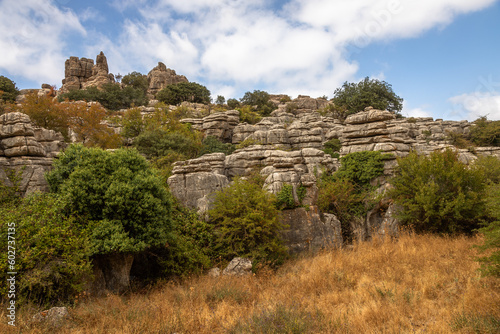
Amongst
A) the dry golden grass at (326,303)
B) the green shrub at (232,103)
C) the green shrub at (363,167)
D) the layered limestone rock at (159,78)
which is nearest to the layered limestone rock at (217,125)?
the green shrub at (363,167)

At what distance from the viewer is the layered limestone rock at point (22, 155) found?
11.2 m

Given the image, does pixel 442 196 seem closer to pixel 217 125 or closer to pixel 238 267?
pixel 238 267

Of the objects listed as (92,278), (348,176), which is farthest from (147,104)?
(92,278)

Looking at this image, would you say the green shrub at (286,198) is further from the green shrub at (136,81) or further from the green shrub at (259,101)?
the green shrub at (136,81)

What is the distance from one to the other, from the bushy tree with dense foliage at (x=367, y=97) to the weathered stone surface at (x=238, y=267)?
40.3m

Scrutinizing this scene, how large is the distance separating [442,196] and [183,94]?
49.5 metres

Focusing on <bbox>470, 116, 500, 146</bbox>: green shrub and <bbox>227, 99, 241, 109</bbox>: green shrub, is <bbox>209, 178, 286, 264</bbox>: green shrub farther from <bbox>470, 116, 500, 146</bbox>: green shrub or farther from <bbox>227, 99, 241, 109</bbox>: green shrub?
<bbox>227, 99, 241, 109</bbox>: green shrub

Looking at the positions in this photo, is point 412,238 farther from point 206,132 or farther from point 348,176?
point 206,132

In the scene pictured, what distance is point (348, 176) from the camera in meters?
15.2

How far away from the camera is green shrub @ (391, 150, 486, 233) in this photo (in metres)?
10.4

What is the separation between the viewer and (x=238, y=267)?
28.9 feet

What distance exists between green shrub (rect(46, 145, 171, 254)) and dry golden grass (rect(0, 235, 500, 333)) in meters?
1.48

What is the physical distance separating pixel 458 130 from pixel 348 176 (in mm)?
38788

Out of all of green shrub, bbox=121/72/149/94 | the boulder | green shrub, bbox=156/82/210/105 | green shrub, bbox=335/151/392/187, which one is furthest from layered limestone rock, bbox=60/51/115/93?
the boulder
